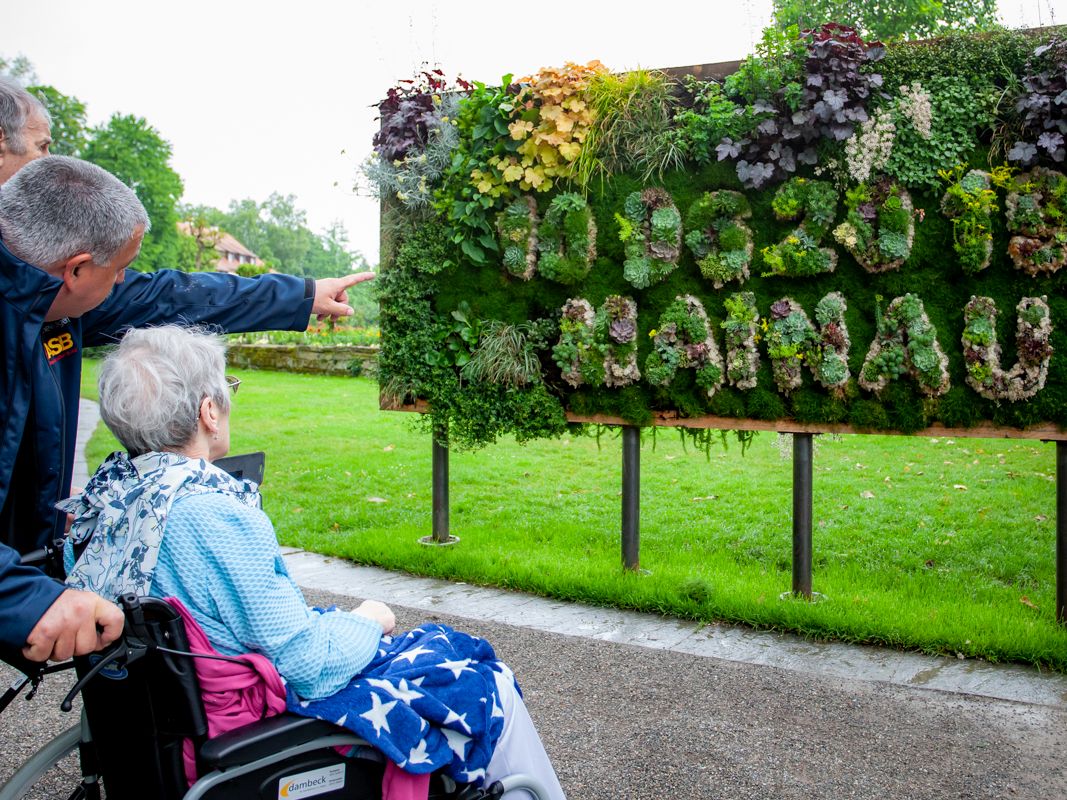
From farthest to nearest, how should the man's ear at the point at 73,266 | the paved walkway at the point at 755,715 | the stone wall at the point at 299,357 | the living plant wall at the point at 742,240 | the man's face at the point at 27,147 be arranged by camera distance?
the stone wall at the point at 299,357, the living plant wall at the point at 742,240, the paved walkway at the point at 755,715, the man's face at the point at 27,147, the man's ear at the point at 73,266

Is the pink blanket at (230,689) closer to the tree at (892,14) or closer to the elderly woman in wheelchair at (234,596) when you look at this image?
the elderly woman in wheelchair at (234,596)

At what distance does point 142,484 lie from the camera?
5.65ft

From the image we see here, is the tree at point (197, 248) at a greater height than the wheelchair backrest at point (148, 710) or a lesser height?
greater

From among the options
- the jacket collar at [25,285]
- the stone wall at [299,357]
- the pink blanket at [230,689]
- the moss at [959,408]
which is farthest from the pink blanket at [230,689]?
the stone wall at [299,357]

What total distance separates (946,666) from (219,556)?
3.05 metres

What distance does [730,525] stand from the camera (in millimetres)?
5734

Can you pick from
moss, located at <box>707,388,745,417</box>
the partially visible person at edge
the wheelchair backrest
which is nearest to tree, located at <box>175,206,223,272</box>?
moss, located at <box>707,388,745,417</box>

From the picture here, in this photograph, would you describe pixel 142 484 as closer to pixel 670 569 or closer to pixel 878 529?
pixel 670 569

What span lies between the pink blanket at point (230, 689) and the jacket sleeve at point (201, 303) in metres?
1.25

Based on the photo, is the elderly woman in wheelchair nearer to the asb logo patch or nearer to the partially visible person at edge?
the partially visible person at edge

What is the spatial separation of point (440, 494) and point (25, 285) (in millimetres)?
3410

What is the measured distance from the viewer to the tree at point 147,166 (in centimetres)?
3628

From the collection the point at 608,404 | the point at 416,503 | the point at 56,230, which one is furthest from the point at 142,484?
the point at 416,503

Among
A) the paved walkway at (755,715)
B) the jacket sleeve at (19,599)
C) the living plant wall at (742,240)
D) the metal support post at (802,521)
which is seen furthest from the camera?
the metal support post at (802,521)
